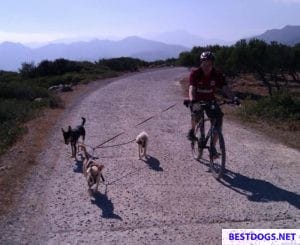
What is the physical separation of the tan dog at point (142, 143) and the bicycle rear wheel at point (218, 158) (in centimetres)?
162

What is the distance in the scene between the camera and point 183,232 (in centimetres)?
601

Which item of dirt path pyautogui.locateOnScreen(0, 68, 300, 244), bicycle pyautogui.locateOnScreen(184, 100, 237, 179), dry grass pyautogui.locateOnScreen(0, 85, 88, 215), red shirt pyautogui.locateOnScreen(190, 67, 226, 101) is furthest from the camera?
red shirt pyautogui.locateOnScreen(190, 67, 226, 101)

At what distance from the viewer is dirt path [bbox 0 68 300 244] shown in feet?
20.0

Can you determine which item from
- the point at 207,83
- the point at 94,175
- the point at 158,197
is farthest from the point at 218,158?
the point at 94,175

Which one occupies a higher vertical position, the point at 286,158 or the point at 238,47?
the point at 238,47

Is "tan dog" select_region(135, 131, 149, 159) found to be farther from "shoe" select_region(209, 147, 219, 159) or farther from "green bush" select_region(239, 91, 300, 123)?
"green bush" select_region(239, 91, 300, 123)

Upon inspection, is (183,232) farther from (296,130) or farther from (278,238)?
(296,130)

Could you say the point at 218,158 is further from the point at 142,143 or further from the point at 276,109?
the point at 276,109

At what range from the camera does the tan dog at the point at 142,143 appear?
978 centimetres

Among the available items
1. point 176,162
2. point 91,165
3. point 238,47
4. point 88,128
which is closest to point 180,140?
point 176,162

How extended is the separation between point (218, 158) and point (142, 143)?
1912mm

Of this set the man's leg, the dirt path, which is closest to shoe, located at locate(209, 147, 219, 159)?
the man's leg

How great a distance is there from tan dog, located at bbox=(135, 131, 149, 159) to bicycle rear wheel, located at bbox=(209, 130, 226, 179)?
1.62 meters

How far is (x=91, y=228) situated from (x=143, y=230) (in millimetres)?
679
